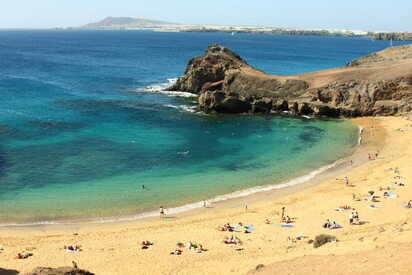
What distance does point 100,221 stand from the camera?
101ft

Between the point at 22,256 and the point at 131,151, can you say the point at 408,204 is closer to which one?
the point at 131,151

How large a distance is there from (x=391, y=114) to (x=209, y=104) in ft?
89.7

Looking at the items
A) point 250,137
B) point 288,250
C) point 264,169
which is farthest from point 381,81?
point 288,250

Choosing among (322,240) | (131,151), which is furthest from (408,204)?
(131,151)

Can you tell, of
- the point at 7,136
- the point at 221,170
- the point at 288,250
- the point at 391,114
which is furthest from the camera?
the point at 391,114

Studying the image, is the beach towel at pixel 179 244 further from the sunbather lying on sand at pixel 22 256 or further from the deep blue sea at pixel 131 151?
the sunbather lying on sand at pixel 22 256

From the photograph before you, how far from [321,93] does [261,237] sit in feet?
139

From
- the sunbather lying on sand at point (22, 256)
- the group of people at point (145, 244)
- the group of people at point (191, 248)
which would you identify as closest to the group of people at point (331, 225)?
the group of people at point (191, 248)

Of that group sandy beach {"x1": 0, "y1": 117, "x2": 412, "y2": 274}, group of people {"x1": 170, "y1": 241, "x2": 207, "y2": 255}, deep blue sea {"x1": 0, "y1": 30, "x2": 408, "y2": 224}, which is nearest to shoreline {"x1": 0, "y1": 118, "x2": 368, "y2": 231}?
sandy beach {"x1": 0, "y1": 117, "x2": 412, "y2": 274}

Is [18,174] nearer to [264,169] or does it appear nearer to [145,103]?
[264,169]

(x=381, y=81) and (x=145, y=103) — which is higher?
A: (x=381, y=81)

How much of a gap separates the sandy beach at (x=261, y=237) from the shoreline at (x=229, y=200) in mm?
179

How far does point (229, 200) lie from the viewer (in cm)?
3475

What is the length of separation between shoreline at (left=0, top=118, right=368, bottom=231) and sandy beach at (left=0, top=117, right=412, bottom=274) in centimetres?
18
